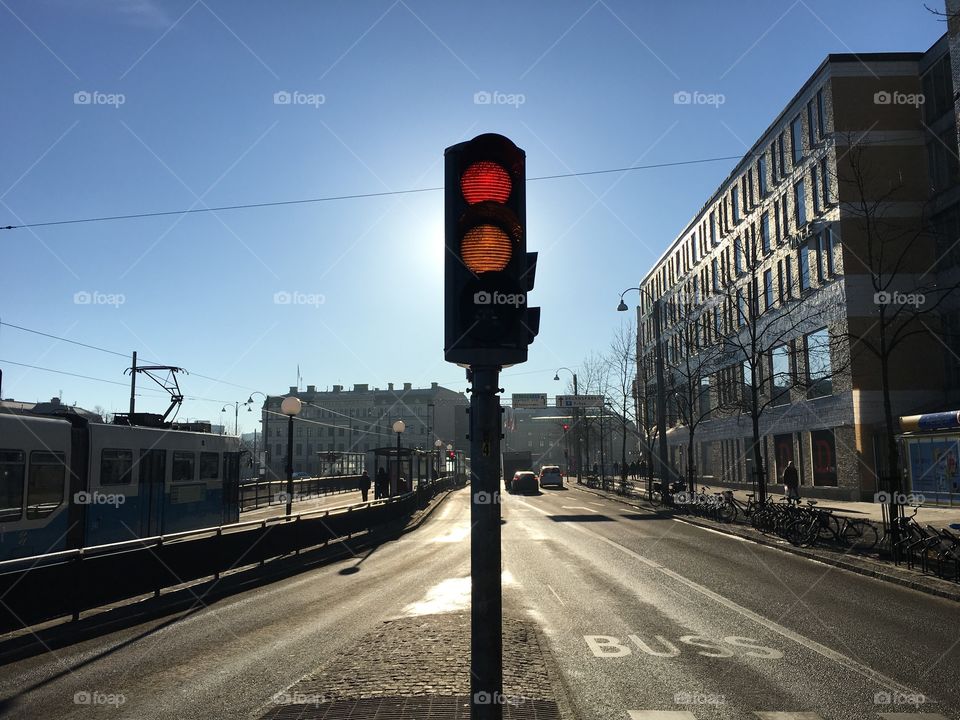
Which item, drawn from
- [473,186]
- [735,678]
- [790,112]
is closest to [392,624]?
[735,678]

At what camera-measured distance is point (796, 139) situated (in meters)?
39.8

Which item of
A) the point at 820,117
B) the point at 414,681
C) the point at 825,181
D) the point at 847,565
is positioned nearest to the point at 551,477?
the point at 825,181

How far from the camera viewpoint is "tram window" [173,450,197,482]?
2019cm

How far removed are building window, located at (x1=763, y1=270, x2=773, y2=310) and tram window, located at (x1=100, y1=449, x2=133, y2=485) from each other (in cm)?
3668

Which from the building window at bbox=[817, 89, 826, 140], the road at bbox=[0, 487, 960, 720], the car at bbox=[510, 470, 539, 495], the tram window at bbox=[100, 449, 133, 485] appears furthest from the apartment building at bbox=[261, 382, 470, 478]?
the road at bbox=[0, 487, 960, 720]

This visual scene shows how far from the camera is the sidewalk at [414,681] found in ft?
19.2

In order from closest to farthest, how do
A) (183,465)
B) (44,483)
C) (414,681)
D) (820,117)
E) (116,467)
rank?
(414,681), (44,483), (116,467), (183,465), (820,117)

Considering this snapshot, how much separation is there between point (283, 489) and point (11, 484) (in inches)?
1297

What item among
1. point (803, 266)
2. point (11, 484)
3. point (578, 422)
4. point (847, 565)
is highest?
point (803, 266)

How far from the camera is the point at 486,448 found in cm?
319

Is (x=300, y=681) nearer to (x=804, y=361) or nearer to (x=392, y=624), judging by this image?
(x=392, y=624)

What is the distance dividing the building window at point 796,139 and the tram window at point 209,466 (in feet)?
108

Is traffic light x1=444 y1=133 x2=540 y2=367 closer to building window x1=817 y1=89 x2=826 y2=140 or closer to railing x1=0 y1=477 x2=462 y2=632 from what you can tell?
railing x1=0 y1=477 x2=462 y2=632

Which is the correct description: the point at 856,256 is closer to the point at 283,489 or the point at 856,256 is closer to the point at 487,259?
the point at 283,489
